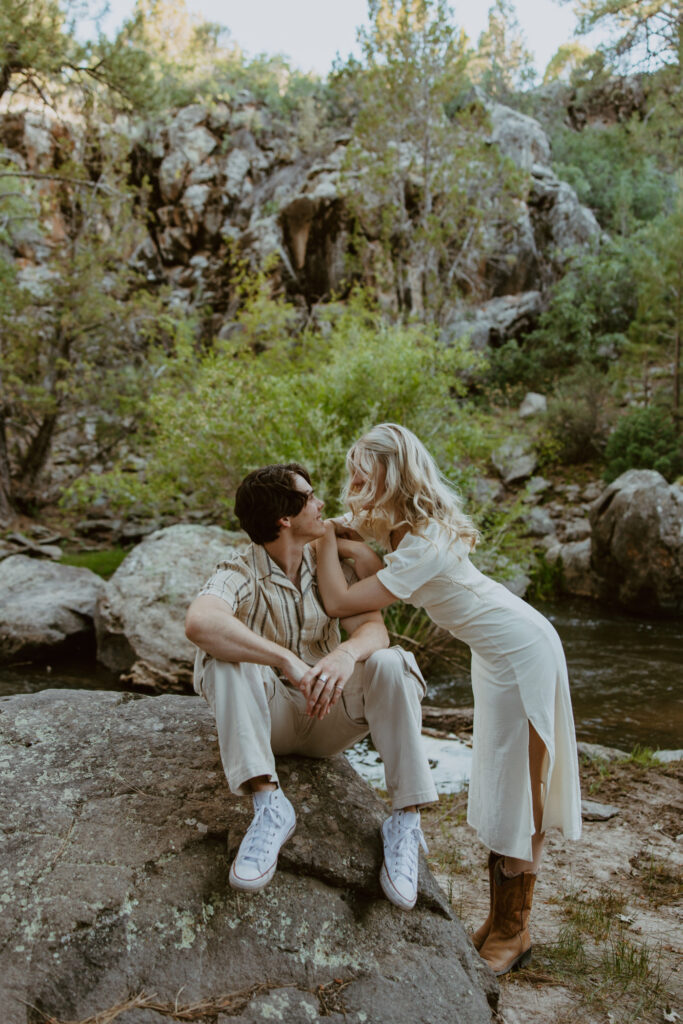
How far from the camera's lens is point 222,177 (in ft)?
87.4

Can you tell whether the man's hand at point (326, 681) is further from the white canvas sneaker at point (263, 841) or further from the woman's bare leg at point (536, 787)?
the woman's bare leg at point (536, 787)

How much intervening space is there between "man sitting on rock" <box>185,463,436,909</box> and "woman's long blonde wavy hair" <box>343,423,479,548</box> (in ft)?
0.73

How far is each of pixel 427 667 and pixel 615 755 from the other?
2660 millimetres

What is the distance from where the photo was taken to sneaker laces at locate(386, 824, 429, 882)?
7.61ft

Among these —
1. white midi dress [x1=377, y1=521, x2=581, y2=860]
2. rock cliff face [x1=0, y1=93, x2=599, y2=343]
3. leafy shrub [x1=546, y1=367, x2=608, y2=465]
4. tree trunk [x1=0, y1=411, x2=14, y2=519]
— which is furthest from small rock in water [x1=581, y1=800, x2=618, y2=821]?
rock cliff face [x1=0, y1=93, x2=599, y2=343]

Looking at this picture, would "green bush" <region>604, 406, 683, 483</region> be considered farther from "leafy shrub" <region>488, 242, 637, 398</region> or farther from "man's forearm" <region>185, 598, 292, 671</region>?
"man's forearm" <region>185, 598, 292, 671</region>

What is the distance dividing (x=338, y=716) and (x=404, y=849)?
487 mm

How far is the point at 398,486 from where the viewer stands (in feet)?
8.66

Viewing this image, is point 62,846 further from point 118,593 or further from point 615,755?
point 118,593

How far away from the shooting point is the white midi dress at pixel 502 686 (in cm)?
255

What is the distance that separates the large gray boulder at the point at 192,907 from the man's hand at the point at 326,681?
1.40 feet

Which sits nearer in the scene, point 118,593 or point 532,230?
point 118,593

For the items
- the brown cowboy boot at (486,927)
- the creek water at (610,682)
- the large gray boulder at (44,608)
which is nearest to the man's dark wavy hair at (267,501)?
the brown cowboy boot at (486,927)

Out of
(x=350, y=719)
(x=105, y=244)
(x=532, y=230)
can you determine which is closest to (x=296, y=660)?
(x=350, y=719)
